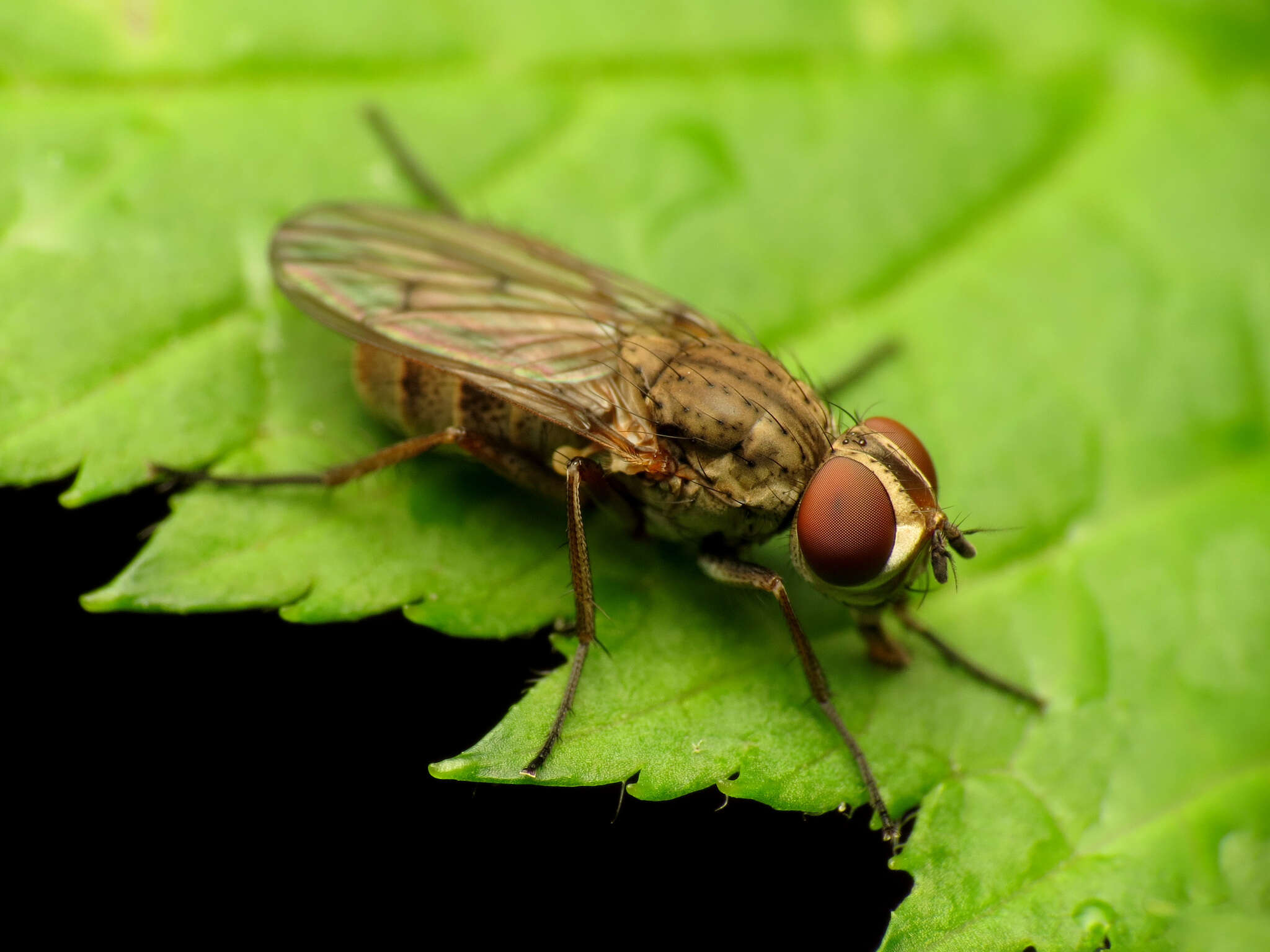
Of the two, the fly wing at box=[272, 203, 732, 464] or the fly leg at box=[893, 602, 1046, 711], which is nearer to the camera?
the fly wing at box=[272, 203, 732, 464]

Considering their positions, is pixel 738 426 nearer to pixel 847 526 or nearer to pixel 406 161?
pixel 847 526

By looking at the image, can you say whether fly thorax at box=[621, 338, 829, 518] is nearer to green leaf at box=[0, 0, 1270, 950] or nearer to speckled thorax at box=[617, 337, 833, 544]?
speckled thorax at box=[617, 337, 833, 544]

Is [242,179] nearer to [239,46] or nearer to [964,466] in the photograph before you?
[239,46]

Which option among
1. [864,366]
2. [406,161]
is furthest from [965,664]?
[406,161]

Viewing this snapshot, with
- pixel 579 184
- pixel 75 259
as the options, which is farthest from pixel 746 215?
pixel 75 259

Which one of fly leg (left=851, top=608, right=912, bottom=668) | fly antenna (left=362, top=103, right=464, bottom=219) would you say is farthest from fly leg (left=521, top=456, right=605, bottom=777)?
fly antenna (left=362, top=103, right=464, bottom=219)

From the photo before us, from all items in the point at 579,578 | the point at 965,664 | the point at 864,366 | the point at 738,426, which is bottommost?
the point at 965,664

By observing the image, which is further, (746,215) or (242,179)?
(746,215)
